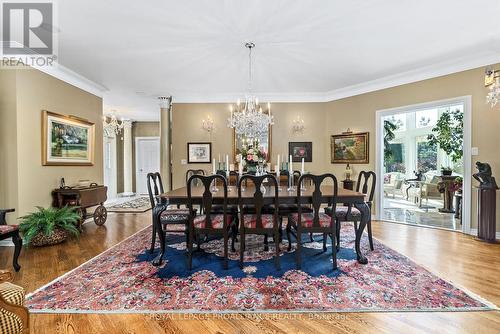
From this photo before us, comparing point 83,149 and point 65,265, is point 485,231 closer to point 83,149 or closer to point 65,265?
point 65,265

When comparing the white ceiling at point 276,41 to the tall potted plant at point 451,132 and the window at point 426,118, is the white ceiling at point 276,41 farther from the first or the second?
the window at point 426,118

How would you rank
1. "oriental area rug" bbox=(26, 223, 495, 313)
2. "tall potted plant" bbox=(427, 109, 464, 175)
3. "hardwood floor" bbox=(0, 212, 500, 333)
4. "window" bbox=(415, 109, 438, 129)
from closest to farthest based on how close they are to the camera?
1. "hardwood floor" bbox=(0, 212, 500, 333)
2. "oriental area rug" bbox=(26, 223, 495, 313)
3. "tall potted plant" bbox=(427, 109, 464, 175)
4. "window" bbox=(415, 109, 438, 129)

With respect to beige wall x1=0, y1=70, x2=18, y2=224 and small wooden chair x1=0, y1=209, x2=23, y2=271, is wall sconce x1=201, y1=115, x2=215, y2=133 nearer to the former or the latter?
beige wall x1=0, y1=70, x2=18, y2=224

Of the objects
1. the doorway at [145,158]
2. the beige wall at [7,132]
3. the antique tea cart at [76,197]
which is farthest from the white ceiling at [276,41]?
the doorway at [145,158]

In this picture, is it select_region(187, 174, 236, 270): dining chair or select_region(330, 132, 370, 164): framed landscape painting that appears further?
select_region(330, 132, 370, 164): framed landscape painting

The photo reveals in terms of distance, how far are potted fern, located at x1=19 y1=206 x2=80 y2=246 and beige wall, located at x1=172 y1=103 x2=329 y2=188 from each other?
2.75 metres

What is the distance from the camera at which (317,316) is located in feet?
5.79

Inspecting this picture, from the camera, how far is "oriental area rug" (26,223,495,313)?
1876 millimetres

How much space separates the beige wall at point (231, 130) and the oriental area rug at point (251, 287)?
3009mm

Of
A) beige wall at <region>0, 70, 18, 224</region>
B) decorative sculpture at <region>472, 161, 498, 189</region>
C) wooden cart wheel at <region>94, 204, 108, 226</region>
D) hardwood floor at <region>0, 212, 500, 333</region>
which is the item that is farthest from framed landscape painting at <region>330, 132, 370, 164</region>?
beige wall at <region>0, 70, 18, 224</region>

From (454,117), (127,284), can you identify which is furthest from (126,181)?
(454,117)

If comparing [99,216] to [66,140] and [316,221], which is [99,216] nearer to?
[66,140]

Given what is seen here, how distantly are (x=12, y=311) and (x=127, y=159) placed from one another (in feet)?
26.1

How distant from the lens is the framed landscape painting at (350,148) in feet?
16.2
